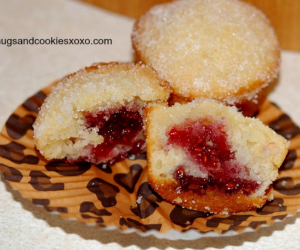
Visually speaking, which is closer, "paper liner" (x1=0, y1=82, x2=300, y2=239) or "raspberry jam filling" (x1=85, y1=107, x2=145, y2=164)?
"paper liner" (x1=0, y1=82, x2=300, y2=239)

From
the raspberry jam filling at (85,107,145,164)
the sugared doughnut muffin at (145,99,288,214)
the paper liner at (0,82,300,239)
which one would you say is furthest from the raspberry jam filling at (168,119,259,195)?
the raspberry jam filling at (85,107,145,164)

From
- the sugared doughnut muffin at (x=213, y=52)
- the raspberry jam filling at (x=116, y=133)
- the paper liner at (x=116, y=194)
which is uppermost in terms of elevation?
the sugared doughnut muffin at (x=213, y=52)

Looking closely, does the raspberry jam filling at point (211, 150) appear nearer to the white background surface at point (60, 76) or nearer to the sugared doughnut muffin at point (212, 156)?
the sugared doughnut muffin at point (212, 156)

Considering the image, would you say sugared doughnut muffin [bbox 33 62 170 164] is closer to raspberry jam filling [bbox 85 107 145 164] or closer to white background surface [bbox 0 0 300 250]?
raspberry jam filling [bbox 85 107 145 164]

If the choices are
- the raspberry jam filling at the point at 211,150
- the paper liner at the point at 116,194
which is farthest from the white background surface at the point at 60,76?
the raspberry jam filling at the point at 211,150

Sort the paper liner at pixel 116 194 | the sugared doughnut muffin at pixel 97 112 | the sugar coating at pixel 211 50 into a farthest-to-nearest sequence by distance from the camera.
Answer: the sugar coating at pixel 211 50, the sugared doughnut muffin at pixel 97 112, the paper liner at pixel 116 194

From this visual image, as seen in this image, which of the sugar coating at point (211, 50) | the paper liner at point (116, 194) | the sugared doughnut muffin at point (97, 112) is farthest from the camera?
the sugar coating at point (211, 50)

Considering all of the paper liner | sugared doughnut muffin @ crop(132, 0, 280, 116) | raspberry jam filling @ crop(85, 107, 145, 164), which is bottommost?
the paper liner

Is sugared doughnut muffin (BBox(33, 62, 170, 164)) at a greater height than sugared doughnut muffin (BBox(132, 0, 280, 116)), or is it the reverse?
sugared doughnut muffin (BBox(132, 0, 280, 116))
